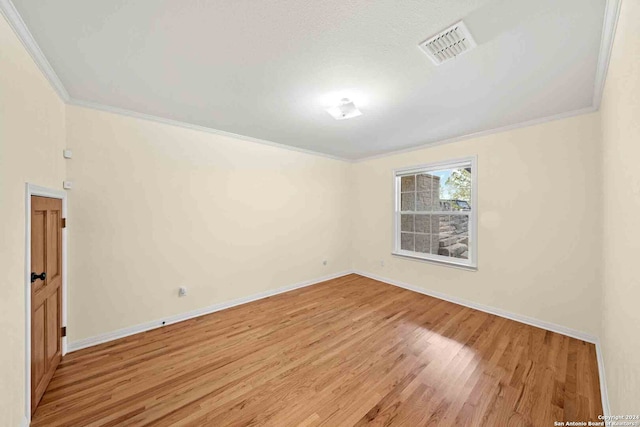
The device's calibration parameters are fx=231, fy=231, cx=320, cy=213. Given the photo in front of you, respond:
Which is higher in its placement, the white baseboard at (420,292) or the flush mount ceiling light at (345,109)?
the flush mount ceiling light at (345,109)

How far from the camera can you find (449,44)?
5.00 feet

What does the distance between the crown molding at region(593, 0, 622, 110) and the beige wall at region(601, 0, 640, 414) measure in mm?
56

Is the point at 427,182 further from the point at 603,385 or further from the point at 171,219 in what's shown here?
the point at 171,219

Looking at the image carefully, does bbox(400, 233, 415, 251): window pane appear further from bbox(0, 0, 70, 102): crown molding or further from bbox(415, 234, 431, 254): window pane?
bbox(0, 0, 70, 102): crown molding

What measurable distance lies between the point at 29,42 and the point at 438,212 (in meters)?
4.65

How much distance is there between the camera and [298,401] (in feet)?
5.76

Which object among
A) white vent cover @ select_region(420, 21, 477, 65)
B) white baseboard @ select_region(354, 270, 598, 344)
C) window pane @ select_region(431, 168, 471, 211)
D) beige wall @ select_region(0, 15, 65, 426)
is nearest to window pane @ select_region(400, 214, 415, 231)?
window pane @ select_region(431, 168, 471, 211)

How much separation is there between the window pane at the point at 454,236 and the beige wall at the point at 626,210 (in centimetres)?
198

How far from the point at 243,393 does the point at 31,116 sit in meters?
2.54

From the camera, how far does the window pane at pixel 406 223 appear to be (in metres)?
4.27

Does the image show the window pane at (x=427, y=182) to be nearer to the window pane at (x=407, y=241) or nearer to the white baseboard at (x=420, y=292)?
the window pane at (x=407, y=241)

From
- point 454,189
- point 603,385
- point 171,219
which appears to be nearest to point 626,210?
point 603,385

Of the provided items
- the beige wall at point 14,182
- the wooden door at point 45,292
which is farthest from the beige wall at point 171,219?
the beige wall at point 14,182

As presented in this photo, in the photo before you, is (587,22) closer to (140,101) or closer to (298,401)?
(298,401)
